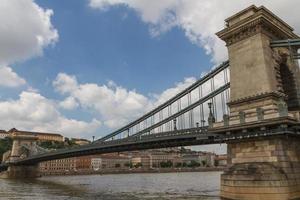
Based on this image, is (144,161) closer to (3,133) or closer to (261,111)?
(3,133)

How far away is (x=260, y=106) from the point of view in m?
21.1

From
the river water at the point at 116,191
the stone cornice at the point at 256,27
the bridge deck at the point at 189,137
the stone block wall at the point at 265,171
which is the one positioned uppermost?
the stone cornice at the point at 256,27

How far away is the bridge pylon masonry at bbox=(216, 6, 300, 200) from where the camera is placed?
1920 centimetres

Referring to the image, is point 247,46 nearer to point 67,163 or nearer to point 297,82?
point 297,82

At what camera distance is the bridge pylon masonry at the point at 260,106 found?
63.0ft

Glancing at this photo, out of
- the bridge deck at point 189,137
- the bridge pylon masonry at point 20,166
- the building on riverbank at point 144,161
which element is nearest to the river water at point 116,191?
the bridge deck at point 189,137

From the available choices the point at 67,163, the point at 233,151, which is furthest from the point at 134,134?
the point at 67,163

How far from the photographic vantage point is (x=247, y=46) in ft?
73.9

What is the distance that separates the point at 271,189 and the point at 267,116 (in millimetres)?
3741

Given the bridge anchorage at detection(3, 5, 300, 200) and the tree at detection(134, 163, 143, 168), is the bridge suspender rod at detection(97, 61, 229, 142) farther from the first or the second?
the tree at detection(134, 163, 143, 168)

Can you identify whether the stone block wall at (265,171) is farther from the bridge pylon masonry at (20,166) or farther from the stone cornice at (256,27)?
the bridge pylon masonry at (20,166)

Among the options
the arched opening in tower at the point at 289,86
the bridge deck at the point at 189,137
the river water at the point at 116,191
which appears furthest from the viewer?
the river water at the point at 116,191

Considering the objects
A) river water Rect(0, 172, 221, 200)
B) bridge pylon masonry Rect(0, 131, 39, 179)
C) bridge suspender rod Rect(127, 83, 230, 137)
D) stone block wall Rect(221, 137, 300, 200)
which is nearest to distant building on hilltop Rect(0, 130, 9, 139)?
bridge pylon masonry Rect(0, 131, 39, 179)

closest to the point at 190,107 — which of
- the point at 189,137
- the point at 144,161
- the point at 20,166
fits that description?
the point at 189,137
